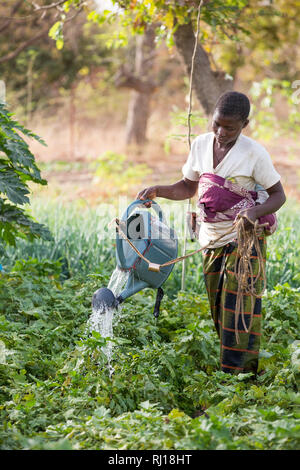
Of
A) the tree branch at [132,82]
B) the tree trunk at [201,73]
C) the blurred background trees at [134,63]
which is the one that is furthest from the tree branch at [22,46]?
the tree trunk at [201,73]

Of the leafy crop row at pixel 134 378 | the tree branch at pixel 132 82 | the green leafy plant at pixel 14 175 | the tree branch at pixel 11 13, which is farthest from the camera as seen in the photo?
the tree branch at pixel 132 82

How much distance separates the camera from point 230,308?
2855 millimetres

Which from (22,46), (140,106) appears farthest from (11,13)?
(140,106)

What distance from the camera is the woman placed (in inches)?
102

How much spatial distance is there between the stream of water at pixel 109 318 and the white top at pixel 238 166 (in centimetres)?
52

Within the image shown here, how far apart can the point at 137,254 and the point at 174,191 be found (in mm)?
426

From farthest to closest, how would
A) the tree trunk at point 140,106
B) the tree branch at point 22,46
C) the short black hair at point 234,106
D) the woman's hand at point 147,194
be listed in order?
the tree trunk at point 140,106
the tree branch at point 22,46
the woman's hand at point 147,194
the short black hair at point 234,106

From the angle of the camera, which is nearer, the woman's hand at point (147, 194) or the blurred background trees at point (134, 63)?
the woman's hand at point (147, 194)

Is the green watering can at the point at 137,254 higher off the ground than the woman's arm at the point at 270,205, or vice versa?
the woman's arm at the point at 270,205

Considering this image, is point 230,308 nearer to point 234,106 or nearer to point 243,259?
point 243,259

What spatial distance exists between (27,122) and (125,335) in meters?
8.29

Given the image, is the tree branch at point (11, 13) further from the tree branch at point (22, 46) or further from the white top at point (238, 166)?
the white top at point (238, 166)

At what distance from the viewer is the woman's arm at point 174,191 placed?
9.28ft

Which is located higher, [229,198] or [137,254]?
[229,198]
